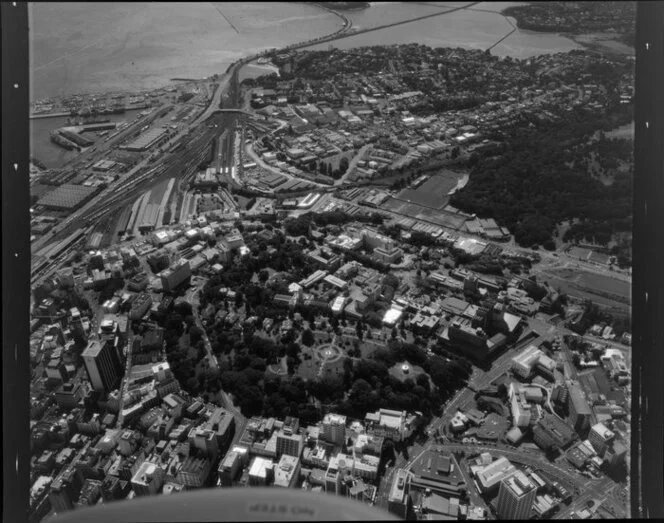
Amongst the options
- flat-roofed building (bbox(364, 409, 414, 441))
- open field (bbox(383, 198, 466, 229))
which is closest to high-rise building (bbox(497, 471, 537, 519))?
flat-roofed building (bbox(364, 409, 414, 441))

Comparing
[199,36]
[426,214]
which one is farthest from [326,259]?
[199,36]

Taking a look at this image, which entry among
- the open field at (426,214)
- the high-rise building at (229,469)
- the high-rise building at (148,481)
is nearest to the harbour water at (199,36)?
the open field at (426,214)

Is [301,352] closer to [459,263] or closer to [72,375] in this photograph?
[72,375]

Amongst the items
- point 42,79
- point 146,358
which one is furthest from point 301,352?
point 42,79

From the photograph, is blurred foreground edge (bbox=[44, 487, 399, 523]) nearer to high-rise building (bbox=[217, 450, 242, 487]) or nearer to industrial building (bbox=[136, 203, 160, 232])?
high-rise building (bbox=[217, 450, 242, 487])

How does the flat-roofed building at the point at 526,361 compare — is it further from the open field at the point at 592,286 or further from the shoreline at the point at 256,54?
the shoreline at the point at 256,54

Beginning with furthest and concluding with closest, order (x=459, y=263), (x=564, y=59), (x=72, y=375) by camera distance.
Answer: (x=564, y=59)
(x=459, y=263)
(x=72, y=375)
